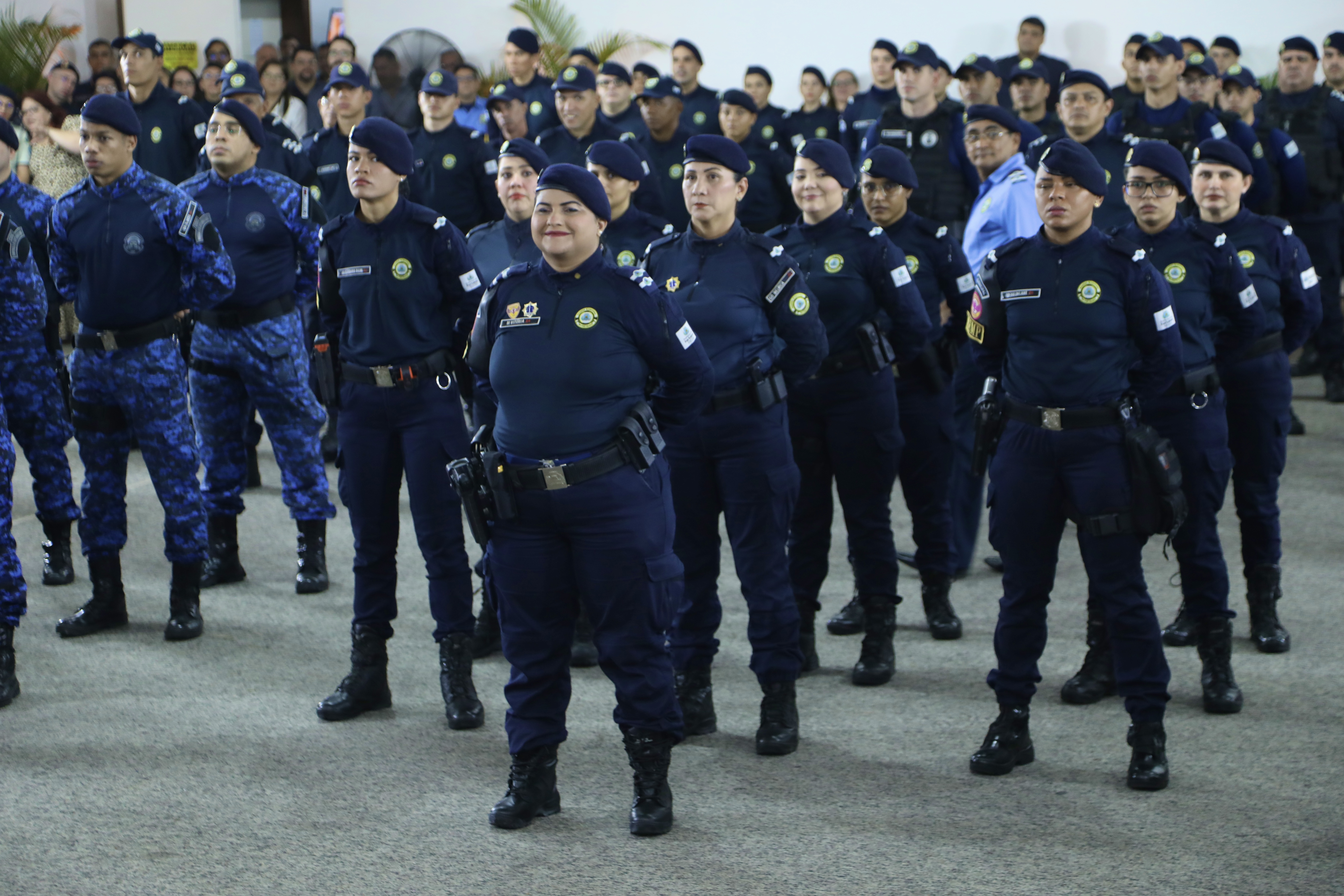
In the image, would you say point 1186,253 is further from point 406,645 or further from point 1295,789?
point 406,645

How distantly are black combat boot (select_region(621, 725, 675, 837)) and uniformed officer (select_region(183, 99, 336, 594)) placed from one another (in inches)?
87.5

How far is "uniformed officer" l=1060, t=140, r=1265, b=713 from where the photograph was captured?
3971mm

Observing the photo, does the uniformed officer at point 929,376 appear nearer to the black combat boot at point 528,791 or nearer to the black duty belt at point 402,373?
the black duty belt at point 402,373

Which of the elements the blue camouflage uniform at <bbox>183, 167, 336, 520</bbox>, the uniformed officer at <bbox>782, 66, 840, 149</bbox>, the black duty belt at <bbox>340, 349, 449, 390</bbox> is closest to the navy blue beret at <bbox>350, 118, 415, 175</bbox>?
the black duty belt at <bbox>340, 349, 449, 390</bbox>

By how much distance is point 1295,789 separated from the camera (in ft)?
11.3

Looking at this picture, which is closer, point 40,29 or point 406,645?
point 406,645

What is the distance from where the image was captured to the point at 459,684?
394 centimetres

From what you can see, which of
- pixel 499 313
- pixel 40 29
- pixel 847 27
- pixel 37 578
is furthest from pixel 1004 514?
pixel 40 29

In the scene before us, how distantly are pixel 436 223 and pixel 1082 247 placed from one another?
169 cm

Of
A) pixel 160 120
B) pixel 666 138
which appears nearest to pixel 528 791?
pixel 666 138

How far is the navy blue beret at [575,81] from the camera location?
670 cm

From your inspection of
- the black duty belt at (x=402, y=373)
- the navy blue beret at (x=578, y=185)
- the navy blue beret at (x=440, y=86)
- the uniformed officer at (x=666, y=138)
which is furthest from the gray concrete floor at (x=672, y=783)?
the uniformed officer at (x=666, y=138)

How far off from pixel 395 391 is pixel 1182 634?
2.56m

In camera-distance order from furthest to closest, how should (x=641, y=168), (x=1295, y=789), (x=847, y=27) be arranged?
(x=847, y=27) → (x=641, y=168) → (x=1295, y=789)
